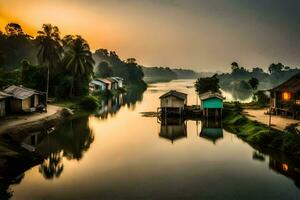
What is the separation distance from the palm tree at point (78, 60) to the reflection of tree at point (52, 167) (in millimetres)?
35175

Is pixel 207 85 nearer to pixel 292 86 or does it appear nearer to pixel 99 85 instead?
pixel 292 86

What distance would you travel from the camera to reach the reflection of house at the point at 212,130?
3906 centimetres

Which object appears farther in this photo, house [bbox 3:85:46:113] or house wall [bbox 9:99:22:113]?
house wall [bbox 9:99:22:113]

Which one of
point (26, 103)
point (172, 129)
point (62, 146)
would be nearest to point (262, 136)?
point (172, 129)

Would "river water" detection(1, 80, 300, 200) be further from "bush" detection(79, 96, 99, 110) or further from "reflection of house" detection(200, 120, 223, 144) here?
"bush" detection(79, 96, 99, 110)

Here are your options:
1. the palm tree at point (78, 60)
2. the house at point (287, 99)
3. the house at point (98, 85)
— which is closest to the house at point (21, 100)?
the palm tree at point (78, 60)

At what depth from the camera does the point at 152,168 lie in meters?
Answer: 26.4

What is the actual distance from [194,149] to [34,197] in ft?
58.6

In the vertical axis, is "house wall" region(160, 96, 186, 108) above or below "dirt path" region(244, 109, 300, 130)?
above

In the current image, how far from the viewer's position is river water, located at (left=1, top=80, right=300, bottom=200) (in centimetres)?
2117

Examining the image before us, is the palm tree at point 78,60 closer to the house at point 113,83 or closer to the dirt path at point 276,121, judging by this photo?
the house at point 113,83

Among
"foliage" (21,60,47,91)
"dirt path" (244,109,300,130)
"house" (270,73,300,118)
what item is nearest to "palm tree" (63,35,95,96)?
"foliage" (21,60,47,91)

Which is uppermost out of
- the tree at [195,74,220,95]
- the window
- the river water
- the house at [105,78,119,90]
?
the house at [105,78,119,90]

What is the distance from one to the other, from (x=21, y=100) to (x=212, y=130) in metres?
26.0
